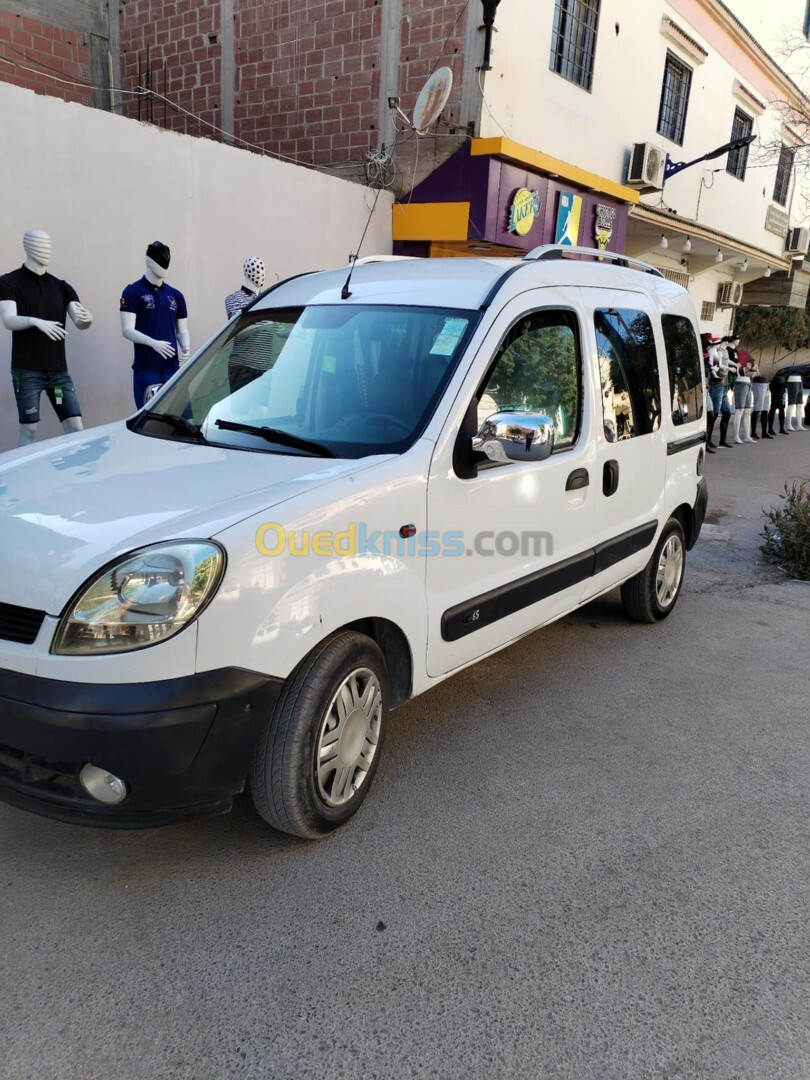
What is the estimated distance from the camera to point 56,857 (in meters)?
2.58

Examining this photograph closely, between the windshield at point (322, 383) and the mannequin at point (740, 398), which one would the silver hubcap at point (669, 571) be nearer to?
the windshield at point (322, 383)

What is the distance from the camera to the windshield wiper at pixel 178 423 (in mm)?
3180

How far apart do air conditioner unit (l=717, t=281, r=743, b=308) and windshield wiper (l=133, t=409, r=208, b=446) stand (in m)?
19.8

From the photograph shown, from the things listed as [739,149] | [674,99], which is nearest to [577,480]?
[674,99]

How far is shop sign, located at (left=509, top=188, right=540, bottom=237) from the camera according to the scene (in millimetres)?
10648

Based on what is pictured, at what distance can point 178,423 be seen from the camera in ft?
10.9

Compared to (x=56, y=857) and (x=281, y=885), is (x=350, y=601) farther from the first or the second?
(x=56, y=857)

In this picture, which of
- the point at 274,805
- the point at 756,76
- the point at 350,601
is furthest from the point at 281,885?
the point at 756,76

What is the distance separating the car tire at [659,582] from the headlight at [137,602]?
3.17m

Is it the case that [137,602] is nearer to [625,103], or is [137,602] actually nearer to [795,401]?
[625,103]

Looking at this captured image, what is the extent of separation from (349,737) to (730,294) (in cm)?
2116

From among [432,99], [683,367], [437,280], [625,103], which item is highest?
[625,103]

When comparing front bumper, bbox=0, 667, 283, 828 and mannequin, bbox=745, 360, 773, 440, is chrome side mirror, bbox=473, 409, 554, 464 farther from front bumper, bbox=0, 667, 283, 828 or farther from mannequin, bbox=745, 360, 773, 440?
mannequin, bbox=745, 360, 773, 440

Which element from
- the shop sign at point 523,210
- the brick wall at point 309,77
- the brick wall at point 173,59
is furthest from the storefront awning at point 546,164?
the brick wall at point 173,59
